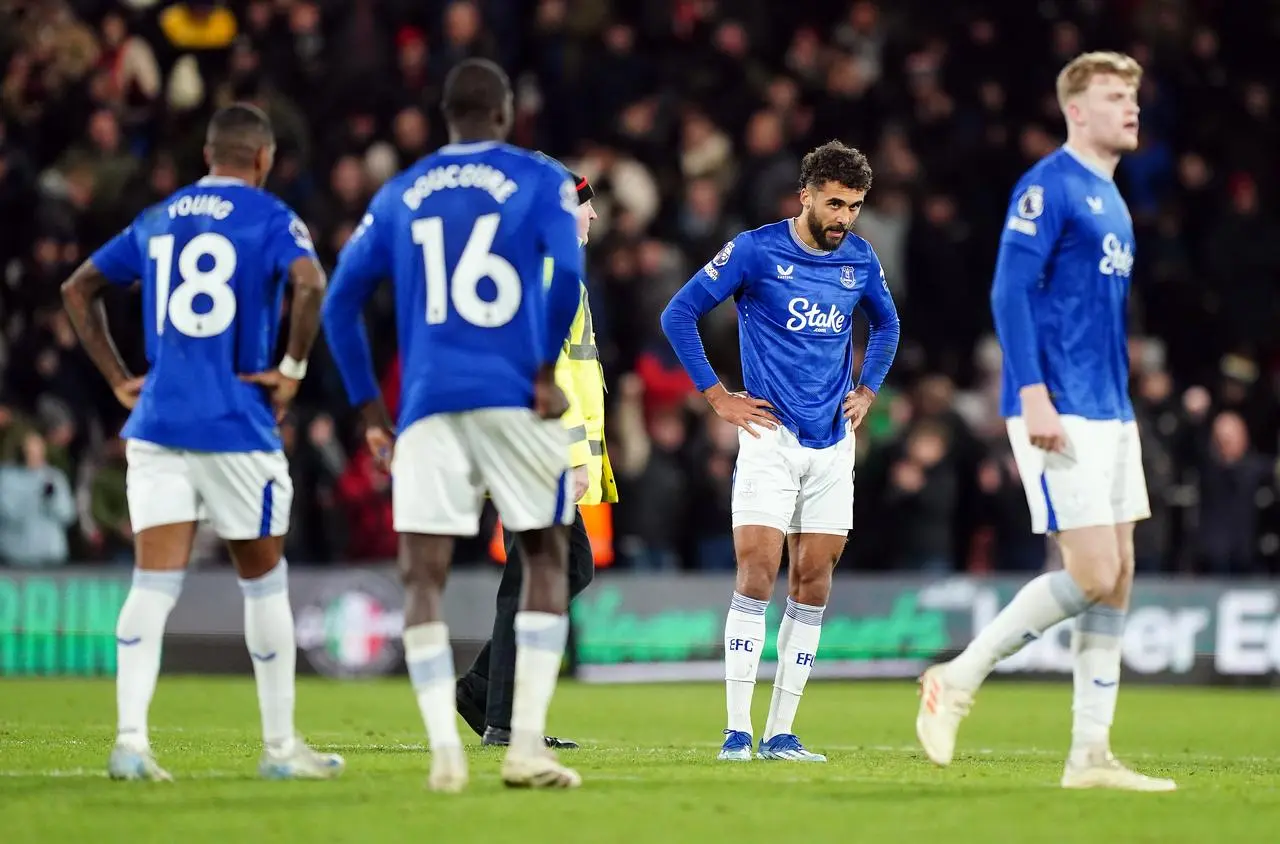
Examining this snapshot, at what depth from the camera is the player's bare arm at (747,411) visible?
10.2 m

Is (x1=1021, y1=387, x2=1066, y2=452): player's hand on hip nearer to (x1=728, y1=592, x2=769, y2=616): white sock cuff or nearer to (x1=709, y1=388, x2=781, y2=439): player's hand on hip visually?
(x1=709, y1=388, x2=781, y2=439): player's hand on hip

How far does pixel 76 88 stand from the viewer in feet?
68.7

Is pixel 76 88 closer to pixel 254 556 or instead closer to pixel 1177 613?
pixel 1177 613

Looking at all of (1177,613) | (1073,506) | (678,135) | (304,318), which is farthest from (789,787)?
(678,135)

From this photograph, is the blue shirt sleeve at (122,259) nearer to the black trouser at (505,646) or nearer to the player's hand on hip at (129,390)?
the player's hand on hip at (129,390)

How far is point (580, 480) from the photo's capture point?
1004cm

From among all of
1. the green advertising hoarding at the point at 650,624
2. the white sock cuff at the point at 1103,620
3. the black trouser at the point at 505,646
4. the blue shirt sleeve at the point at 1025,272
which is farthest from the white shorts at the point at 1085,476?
the green advertising hoarding at the point at 650,624

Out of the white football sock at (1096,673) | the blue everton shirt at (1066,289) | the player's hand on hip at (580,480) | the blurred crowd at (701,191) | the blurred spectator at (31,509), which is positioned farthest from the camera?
the blurred crowd at (701,191)

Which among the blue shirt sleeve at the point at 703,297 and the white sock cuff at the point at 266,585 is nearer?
the white sock cuff at the point at 266,585

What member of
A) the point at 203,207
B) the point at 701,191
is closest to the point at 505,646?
the point at 203,207

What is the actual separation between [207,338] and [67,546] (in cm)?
1159

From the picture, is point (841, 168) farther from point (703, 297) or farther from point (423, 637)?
point (423, 637)

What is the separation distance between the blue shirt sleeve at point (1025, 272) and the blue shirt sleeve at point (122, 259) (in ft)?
11.3

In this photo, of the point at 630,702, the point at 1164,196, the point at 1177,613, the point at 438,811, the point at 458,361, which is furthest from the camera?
the point at 1164,196
